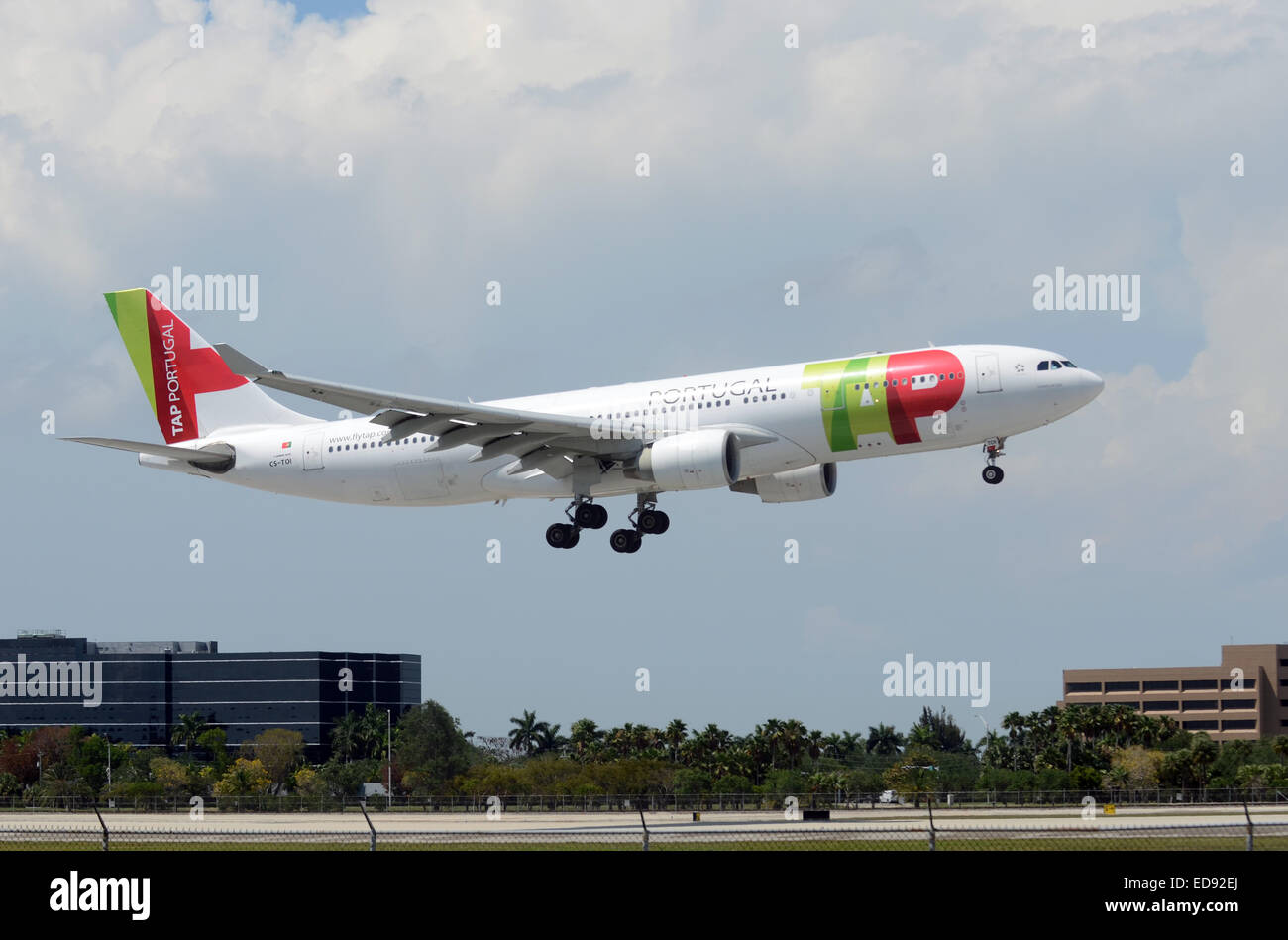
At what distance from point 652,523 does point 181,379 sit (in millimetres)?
20584

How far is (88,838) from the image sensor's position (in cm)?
3828

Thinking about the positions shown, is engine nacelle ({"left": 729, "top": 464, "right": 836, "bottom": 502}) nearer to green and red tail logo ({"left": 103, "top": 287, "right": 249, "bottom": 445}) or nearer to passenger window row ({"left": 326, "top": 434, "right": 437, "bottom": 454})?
passenger window row ({"left": 326, "top": 434, "right": 437, "bottom": 454})

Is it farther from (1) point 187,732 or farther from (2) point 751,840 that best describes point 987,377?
(1) point 187,732

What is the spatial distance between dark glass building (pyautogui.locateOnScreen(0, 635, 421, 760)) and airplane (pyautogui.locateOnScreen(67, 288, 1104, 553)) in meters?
93.4

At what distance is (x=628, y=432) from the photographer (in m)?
50.0

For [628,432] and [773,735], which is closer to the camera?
[628,432]

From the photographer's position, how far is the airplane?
1817 inches

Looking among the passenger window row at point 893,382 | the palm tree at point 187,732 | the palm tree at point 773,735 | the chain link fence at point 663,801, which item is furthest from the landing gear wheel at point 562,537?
the palm tree at point 187,732

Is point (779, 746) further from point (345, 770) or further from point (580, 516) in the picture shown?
point (580, 516)

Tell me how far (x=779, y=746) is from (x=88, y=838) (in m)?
94.6

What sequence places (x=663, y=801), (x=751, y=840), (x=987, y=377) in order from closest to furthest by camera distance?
1. (x=751, y=840)
2. (x=987, y=377)
3. (x=663, y=801)

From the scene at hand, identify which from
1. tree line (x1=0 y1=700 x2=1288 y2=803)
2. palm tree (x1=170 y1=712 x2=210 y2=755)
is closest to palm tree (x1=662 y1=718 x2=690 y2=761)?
tree line (x1=0 y1=700 x2=1288 y2=803)
